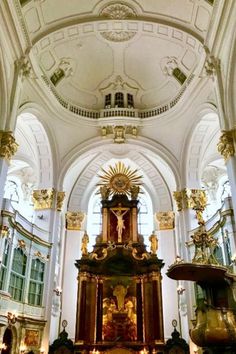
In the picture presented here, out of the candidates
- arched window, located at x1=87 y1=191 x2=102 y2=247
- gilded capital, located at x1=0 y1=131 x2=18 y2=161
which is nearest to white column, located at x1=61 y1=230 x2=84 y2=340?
arched window, located at x1=87 y1=191 x2=102 y2=247

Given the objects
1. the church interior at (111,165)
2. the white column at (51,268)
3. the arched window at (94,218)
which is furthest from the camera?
the arched window at (94,218)

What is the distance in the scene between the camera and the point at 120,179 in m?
21.2

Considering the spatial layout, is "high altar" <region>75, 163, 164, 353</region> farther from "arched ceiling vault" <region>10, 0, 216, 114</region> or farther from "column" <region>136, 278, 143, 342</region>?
"arched ceiling vault" <region>10, 0, 216, 114</region>

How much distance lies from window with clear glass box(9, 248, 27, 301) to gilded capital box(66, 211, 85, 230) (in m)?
4.93

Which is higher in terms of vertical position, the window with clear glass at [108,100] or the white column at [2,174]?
the window with clear glass at [108,100]

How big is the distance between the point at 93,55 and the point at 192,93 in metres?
5.18

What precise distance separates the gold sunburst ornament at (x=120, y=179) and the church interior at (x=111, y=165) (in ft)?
0.27

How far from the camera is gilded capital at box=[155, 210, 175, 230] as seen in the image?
64.6 feet

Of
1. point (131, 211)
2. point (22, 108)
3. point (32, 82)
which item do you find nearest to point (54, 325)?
point (131, 211)

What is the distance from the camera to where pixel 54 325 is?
16.7 metres

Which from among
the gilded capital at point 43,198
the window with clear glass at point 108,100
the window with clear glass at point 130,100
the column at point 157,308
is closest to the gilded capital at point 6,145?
the gilded capital at point 43,198

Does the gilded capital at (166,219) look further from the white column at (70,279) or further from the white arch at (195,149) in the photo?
the white column at (70,279)

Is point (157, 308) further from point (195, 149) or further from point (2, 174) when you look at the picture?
point (2, 174)

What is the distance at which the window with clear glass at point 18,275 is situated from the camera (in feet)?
46.2
